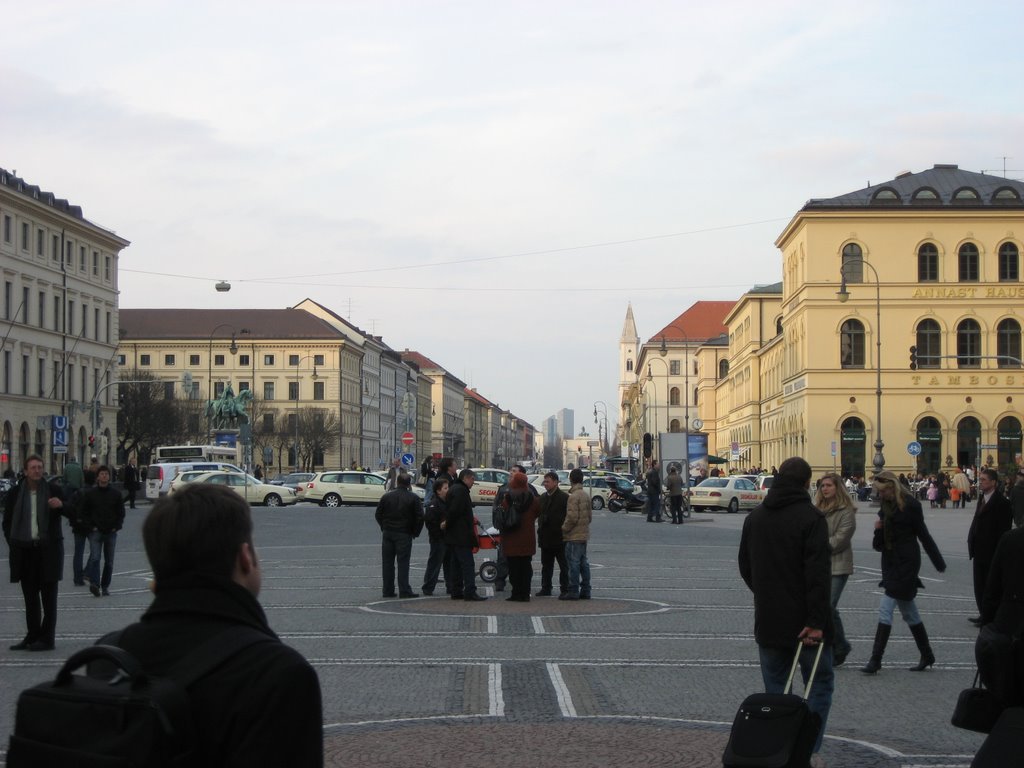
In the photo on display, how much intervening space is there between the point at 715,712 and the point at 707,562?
56.9 ft

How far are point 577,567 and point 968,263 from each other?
2644 inches

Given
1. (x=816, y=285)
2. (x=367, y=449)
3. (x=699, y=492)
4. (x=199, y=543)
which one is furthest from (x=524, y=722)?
(x=367, y=449)

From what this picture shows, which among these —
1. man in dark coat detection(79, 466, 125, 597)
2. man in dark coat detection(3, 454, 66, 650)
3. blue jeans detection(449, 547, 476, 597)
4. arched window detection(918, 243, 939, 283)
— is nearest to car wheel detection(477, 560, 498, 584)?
blue jeans detection(449, 547, 476, 597)

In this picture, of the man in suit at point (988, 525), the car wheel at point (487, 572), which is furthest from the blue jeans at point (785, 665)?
the car wheel at point (487, 572)

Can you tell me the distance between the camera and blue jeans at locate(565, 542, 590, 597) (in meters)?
19.3

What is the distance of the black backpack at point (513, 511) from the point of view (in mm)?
19219

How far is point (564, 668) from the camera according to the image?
41.7ft

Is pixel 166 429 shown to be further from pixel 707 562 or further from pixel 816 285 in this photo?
pixel 707 562

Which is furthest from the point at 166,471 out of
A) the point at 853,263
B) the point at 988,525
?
the point at 988,525

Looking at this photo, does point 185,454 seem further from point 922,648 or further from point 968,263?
point 922,648

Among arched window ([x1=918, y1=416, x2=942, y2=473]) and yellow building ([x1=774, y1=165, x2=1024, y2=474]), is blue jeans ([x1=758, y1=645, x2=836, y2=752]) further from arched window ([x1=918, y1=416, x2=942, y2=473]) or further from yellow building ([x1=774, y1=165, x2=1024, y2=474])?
arched window ([x1=918, y1=416, x2=942, y2=473])

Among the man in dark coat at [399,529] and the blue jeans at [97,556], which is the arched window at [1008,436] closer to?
the man in dark coat at [399,529]

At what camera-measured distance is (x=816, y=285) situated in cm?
8150

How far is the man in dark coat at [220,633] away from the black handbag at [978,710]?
10.1ft
